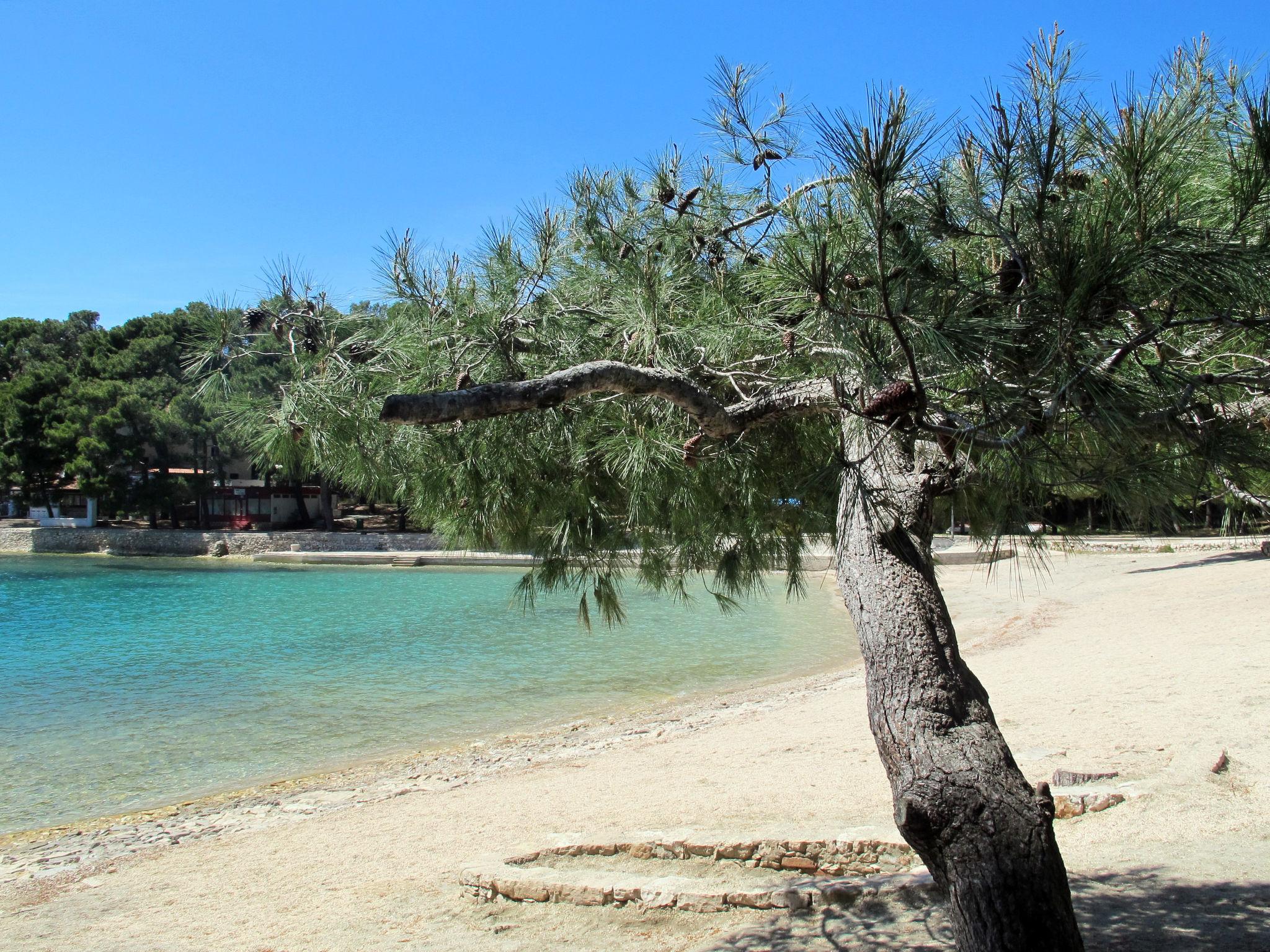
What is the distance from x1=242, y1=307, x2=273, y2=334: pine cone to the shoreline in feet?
13.7

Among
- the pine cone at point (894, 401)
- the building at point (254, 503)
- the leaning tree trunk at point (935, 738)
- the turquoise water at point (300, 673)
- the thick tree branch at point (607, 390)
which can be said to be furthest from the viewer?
the building at point (254, 503)

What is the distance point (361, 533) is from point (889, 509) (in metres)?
30.5

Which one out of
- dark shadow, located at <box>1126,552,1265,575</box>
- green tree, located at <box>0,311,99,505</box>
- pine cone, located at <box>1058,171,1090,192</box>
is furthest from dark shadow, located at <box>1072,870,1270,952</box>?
green tree, located at <box>0,311,99,505</box>

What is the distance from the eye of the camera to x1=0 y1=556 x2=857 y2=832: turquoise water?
301 inches

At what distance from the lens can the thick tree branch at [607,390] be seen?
1.62 metres

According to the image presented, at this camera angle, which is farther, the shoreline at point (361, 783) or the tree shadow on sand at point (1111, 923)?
the shoreline at point (361, 783)

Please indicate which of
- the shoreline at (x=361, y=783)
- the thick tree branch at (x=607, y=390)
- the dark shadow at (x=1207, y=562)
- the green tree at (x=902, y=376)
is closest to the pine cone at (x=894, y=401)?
the green tree at (x=902, y=376)

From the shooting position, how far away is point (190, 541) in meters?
31.0

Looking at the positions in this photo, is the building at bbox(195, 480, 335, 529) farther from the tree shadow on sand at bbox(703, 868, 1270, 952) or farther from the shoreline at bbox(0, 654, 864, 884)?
the tree shadow on sand at bbox(703, 868, 1270, 952)

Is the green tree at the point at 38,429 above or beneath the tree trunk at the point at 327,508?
above

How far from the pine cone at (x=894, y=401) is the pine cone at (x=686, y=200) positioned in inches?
58.6

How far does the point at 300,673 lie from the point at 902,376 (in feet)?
38.1

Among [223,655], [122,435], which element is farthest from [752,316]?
[122,435]

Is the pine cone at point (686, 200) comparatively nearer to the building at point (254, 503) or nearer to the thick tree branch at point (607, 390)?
the thick tree branch at point (607, 390)
